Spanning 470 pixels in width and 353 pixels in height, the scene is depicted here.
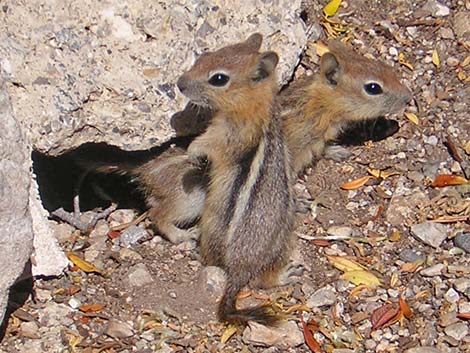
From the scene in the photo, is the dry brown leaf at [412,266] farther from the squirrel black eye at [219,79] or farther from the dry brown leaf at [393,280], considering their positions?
the squirrel black eye at [219,79]

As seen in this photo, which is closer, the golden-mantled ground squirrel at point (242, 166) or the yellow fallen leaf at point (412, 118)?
the golden-mantled ground squirrel at point (242, 166)

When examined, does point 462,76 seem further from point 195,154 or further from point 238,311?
point 238,311

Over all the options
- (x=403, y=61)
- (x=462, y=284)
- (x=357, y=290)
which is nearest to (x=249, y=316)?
(x=357, y=290)

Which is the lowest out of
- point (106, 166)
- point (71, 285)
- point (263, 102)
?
point (71, 285)

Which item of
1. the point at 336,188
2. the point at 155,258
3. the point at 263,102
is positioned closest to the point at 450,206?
the point at 336,188

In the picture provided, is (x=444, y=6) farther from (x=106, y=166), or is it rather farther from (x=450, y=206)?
(x=106, y=166)

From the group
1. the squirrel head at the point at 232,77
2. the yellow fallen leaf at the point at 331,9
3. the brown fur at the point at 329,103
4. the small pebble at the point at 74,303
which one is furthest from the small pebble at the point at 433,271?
the yellow fallen leaf at the point at 331,9
